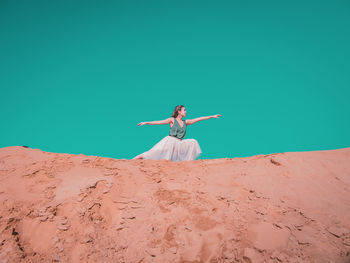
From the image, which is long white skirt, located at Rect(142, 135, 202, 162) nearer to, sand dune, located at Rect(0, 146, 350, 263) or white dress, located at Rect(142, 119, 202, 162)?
white dress, located at Rect(142, 119, 202, 162)

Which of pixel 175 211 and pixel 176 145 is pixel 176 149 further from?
pixel 175 211

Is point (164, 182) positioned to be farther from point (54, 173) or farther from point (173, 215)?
point (54, 173)

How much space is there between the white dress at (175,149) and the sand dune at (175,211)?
5.77 ft

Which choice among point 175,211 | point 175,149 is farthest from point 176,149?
point 175,211

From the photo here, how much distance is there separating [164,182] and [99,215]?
Answer: 1.29 metres

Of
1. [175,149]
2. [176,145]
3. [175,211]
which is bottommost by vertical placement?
[175,211]

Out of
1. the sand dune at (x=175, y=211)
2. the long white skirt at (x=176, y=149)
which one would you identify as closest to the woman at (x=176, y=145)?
the long white skirt at (x=176, y=149)

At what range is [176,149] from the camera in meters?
6.88

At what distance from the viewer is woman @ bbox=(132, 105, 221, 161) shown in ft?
21.9

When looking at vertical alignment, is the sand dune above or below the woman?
below

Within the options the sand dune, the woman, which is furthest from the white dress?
the sand dune

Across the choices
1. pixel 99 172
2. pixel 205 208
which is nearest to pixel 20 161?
pixel 99 172

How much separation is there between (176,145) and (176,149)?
12cm

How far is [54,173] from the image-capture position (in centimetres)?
438
